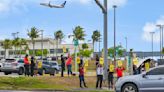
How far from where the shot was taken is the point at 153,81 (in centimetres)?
2286

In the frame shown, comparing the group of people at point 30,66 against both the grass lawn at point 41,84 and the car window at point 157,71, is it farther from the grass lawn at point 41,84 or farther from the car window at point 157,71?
the car window at point 157,71

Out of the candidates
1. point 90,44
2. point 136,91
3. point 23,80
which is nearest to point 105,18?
point 23,80

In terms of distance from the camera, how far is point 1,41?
549 feet

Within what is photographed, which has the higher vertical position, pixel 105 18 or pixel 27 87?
pixel 105 18

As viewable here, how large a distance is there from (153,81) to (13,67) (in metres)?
24.5

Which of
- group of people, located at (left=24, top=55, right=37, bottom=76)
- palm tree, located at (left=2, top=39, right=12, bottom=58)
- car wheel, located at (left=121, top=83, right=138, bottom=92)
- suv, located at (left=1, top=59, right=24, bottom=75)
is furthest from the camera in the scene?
palm tree, located at (left=2, top=39, right=12, bottom=58)

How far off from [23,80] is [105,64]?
5.48 metres

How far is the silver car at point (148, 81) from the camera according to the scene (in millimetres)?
22812

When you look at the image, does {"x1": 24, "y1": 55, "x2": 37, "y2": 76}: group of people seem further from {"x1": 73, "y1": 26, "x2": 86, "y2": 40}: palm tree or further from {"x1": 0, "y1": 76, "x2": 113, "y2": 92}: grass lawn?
{"x1": 73, "y1": 26, "x2": 86, "y2": 40}: palm tree

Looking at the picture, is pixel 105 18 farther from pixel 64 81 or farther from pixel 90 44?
pixel 90 44

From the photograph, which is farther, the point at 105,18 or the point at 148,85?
the point at 105,18

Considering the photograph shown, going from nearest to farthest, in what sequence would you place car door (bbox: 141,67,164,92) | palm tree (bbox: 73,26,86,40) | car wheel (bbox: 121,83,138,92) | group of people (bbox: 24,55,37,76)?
car door (bbox: 141,67,164,92)
car wheel (bbox: 121,83,138,92)
group of people (bbox: 24,55,37,76)
palm tree (bbox: 73,26,86,40)

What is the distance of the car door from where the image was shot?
22780 millimetres

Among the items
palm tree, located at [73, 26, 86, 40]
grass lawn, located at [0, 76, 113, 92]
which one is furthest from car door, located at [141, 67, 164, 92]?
palm tree, located at [73, 26, 86, 40]
